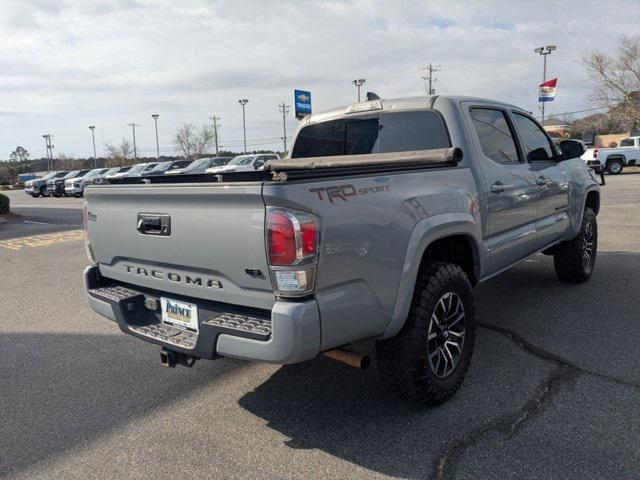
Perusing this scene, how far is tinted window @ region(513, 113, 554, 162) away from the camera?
15.5 ft

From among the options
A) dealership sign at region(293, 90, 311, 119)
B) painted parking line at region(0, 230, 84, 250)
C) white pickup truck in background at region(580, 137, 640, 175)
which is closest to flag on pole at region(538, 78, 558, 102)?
white pickup truck in background at region(580, 137, 640, 175)

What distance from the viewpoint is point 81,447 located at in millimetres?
2947

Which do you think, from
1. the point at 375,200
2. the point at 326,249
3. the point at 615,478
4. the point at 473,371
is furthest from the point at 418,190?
the point at 615,478

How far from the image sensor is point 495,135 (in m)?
4.31

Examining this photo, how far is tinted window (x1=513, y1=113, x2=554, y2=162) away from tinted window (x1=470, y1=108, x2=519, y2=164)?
23 cm

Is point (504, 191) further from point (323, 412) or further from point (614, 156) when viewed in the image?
point (614, 156)

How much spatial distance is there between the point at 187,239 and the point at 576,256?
4.56m

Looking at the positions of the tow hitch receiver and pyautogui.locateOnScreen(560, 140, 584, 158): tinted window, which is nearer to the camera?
the tow hitch receiver

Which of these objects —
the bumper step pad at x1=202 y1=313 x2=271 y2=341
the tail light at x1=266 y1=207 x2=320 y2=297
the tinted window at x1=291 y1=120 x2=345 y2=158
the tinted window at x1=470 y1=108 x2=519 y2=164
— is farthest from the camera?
the tinted window at x1=291 y1=120 x2=345 y2=158

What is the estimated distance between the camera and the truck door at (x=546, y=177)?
4.74 meters

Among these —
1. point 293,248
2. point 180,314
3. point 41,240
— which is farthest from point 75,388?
point 41,240

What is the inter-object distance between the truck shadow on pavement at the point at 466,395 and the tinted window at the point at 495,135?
1.49m

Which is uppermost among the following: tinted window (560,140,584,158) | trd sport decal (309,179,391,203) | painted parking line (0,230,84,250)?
tinted window (560,140,584,158)

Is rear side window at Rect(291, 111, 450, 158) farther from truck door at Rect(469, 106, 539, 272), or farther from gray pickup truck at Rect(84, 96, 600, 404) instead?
truck door at Rect(469, 106, 539, 272)
